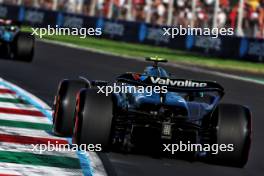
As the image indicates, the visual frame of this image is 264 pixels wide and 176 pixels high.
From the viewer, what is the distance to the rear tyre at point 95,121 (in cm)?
909

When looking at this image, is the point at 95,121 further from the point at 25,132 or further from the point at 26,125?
the point at 26,125

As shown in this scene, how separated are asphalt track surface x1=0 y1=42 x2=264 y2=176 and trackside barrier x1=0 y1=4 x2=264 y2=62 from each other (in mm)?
5297

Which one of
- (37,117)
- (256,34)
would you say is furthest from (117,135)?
(256,34)

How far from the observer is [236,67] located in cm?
2845

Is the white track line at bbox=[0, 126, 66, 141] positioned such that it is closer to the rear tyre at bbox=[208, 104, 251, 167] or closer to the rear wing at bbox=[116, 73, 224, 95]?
the rear wing at bbox=[116, 73, 224, 95]

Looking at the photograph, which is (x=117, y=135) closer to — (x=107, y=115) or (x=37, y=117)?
(x=107, y=115)

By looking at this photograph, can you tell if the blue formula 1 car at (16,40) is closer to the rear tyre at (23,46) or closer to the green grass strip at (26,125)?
the rear tyre at (23,46)

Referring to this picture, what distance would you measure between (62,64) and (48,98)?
8.33 meters

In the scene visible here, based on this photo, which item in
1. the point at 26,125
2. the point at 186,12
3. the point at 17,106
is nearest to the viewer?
the point at 26,125

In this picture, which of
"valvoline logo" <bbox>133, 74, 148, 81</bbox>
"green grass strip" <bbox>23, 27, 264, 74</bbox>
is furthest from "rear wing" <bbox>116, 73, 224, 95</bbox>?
"green grass strip" <bbox>23, 27, 264, 74</bbox>

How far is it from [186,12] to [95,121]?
26126mm

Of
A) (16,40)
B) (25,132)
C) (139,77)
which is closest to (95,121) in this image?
(139,77)

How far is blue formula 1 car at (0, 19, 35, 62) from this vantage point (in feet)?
68.8

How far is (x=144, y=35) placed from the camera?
35.8 meters
